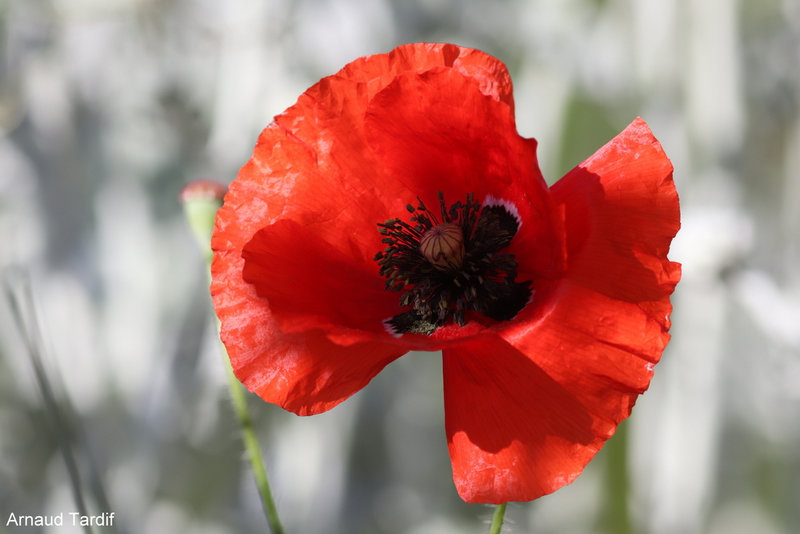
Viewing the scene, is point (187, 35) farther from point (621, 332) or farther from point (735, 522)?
point (735, 522)

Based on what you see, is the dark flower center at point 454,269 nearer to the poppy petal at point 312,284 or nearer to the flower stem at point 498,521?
the poppy petal at point 312,284

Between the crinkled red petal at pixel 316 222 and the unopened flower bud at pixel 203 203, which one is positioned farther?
the unopened flower bud at pixel 203 203

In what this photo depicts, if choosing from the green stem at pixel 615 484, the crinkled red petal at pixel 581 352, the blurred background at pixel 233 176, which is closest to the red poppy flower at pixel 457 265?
the crinkled red petal at pixel 581 352

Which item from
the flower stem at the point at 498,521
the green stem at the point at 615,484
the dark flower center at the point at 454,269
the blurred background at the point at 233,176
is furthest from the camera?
the green stem at the point at 615,484

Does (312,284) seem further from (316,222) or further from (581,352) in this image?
(581,352)

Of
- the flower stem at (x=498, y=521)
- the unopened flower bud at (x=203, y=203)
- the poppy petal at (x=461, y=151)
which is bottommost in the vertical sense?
the flower stem at (x=498, y=521)

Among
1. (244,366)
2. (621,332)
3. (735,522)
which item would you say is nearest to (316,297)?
(244,366)

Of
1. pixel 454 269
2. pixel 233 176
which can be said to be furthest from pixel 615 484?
pixel 454 269
